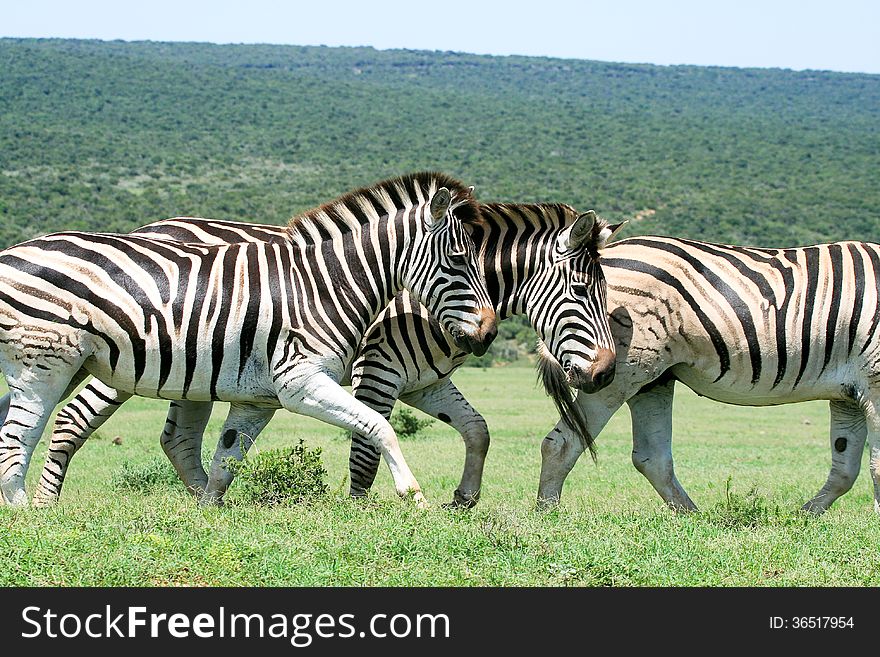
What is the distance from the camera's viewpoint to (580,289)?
299 inches

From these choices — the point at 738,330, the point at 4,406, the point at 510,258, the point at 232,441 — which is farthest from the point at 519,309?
the point at 4,406

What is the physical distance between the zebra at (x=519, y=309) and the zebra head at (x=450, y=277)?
0.75 feet

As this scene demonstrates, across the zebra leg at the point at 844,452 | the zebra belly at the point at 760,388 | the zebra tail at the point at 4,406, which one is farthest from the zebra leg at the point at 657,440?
the zebra tail at the point at 4,406

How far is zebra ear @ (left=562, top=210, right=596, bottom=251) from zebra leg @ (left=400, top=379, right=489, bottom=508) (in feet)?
4.32

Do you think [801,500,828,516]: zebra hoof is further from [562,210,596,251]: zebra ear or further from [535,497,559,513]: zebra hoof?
[562,210,596,251]: zebra ear

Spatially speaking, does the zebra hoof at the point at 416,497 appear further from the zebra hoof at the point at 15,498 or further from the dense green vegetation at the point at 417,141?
the dense green vegetation at the point at 417,141

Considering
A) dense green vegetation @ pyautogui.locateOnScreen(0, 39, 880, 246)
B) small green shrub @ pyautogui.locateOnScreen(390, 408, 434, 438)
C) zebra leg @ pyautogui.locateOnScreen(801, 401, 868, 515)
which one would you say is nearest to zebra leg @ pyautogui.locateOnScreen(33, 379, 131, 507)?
zebra leg @ pyautogui.locateOnScreen(801, 401, 868, 515)

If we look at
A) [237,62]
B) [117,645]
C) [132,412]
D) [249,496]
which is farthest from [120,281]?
[237,62]

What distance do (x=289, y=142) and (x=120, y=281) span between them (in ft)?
240

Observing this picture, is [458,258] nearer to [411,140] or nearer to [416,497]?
[416,497]

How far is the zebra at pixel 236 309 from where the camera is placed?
7129mm

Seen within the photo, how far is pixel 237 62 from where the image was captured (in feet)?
404

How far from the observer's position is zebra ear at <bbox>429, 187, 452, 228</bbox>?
7.39m

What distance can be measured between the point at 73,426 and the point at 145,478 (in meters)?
2.22
